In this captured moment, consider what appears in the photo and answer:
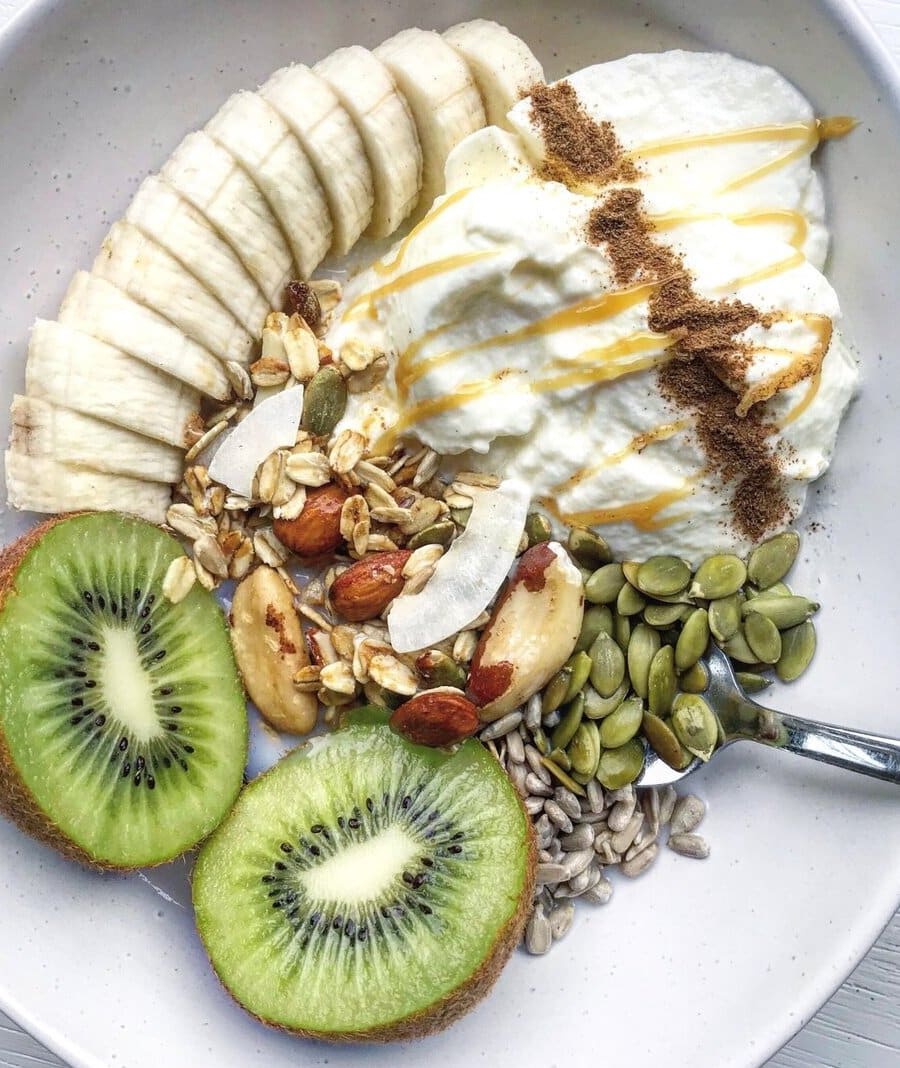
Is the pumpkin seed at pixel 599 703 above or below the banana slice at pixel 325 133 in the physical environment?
below

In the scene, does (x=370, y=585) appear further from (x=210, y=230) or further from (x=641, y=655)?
(x=210, y=230)

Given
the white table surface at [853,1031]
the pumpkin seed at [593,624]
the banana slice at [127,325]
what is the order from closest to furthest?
1. the banana slice at [127,325]
2. the pumpkin seed at [593,624]
3. the white table surface at [853,1031]

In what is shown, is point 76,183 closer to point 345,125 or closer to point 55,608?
point 345,125

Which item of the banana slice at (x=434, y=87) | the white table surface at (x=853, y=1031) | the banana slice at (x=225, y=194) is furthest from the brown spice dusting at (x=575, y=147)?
the white table surface at (x=853, y=1031)

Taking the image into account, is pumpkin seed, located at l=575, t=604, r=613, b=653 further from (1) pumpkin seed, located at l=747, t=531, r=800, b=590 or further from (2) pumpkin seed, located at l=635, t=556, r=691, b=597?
(1) pumpkin seed, located at l=747, t=531, r=800, b=590

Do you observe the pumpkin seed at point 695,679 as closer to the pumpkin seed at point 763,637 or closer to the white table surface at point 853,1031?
the pumpkin seed at point 763,637

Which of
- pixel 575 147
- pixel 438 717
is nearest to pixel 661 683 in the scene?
pixel 438 717

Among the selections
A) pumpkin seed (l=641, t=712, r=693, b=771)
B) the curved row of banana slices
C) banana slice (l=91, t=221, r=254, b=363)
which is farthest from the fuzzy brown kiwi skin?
banana slice (l=91, t=221, r=254, b=363)
